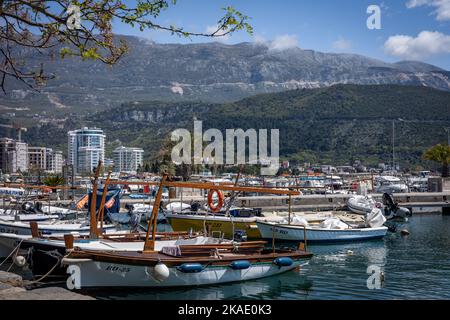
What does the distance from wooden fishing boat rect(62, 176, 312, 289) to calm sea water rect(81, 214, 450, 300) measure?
0.97ft

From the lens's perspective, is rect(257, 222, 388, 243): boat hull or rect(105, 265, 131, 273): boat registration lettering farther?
rect(257, 222, 388, 243): boat hull

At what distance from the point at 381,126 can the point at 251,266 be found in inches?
5764

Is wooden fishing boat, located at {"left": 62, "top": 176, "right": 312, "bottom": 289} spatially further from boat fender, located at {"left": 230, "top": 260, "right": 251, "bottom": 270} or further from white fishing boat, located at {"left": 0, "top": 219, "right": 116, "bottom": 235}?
white fishing boat, located at {"left": 0, "top": 219, "right": 116, "bottom": 235}

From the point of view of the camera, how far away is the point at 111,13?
361 inches

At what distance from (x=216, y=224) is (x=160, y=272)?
557 inches

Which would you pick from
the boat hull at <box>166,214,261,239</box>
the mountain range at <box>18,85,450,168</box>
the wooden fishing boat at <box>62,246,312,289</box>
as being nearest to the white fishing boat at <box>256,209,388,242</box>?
the boat hull at <box>166,214,261,239</box>

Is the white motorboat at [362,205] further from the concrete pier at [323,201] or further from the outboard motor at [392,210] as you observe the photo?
the outboard motor at [392,210]

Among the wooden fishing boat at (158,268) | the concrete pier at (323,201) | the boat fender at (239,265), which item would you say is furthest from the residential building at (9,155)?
the boat fender at (239,265)

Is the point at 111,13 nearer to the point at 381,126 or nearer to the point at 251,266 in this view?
the point at 251,266

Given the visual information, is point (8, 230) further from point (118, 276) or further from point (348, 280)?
point (348, 280)

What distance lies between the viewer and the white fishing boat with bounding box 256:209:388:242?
92.2 feet

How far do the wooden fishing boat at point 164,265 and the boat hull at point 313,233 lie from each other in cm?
965

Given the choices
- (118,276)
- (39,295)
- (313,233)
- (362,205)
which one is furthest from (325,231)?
(39,295)

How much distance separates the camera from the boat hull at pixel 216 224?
29531 millimetres
